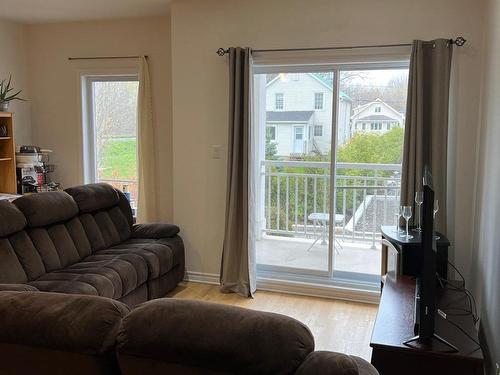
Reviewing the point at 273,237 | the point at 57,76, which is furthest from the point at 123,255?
the point at 57,76

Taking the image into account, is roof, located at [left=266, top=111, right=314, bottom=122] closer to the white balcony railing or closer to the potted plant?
the white balcony railing

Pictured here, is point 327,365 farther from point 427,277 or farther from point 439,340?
point 439,340

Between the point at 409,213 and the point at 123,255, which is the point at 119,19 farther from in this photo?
the point at 409,213

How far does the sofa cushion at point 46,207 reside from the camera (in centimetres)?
338

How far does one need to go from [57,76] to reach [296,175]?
3026 millimetres

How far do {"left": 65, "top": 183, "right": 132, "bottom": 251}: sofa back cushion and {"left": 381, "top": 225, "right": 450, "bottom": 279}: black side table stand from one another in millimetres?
2335

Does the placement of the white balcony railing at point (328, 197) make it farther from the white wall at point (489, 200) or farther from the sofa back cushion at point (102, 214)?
the sofa back cushion at point (102, 214)

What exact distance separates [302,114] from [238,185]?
0.89 meters

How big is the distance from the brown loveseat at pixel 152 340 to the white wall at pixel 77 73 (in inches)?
139

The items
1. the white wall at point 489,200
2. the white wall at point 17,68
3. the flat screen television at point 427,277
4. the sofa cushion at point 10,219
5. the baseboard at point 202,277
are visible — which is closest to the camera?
the flat screen television at point 427,277

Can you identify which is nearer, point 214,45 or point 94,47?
point 214,45

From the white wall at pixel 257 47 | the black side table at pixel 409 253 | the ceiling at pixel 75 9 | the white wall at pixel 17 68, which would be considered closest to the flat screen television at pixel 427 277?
the black side table at pixel 409 253

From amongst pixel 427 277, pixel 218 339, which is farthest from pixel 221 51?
pixel 218 339

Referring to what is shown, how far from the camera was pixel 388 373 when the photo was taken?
2.00 metres
